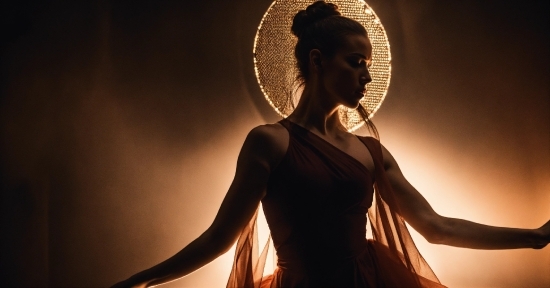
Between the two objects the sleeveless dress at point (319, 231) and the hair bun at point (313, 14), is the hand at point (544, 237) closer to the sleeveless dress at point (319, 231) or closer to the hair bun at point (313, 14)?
the sleeveless dress at point (319, 231)

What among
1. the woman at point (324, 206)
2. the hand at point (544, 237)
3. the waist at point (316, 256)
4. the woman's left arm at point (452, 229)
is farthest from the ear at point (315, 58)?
the hand at point (544, 237)

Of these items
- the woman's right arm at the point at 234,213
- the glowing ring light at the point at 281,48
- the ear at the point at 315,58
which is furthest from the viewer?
the glowing ring light at the point at 281,48

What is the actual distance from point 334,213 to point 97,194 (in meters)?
0.67

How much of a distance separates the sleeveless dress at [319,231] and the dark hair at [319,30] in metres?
0.17

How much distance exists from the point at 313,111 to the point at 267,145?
6.5 inches

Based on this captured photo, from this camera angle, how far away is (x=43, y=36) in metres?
1.25

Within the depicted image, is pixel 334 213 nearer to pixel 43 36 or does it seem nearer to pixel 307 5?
pixel 307 5

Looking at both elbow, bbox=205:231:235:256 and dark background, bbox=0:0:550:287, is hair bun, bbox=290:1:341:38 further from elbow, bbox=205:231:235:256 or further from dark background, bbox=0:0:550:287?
elbow, bbox=205:231:235:256

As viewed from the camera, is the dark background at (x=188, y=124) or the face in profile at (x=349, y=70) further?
the dark background at (x=188, y=124)

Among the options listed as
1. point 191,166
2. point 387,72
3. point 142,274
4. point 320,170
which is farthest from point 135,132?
point 387,72

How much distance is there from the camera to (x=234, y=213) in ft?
3.10

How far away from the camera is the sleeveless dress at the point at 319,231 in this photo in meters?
0.95

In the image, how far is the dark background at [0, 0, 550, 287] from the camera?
121 cm

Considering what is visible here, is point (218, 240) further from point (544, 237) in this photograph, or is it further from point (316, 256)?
point (544, 237)
